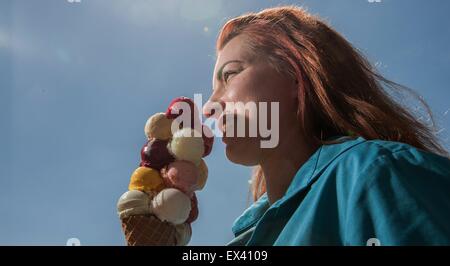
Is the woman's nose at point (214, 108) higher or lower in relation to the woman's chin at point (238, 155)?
higher

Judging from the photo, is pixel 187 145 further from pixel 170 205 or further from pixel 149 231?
pixel 149 231

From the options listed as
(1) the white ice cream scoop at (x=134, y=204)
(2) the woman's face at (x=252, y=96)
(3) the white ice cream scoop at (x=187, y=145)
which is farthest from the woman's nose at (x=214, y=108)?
(1) the white ice cream scoop at (x=134, y=204)

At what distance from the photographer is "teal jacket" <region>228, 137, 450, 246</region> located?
4.01ft

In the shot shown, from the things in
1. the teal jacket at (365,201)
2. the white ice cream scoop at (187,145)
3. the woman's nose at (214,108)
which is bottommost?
the teal jacket at (365,201)

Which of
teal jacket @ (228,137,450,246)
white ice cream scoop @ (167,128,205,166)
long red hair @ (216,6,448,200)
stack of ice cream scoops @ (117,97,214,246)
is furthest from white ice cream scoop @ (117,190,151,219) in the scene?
long red hair @ (216,6,448,200)

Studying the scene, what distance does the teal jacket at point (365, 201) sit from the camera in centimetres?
122

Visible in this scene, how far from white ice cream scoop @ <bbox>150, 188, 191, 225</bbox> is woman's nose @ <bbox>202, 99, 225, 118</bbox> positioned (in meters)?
0.50

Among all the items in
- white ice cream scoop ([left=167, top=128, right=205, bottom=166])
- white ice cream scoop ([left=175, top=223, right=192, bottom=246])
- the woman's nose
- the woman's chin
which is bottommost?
white ice cream scoop ([left=175, top=223, right=192, bottom=246])

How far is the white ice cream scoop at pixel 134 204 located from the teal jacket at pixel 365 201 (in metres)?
0.91

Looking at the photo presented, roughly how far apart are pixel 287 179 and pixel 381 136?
505 mm

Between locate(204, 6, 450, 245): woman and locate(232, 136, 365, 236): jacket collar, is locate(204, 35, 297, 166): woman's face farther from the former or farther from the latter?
locate(232, 136, 365, 236): jacket collar

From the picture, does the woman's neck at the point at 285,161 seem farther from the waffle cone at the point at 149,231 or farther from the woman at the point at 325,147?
the waffle cone at the point at 149,231
